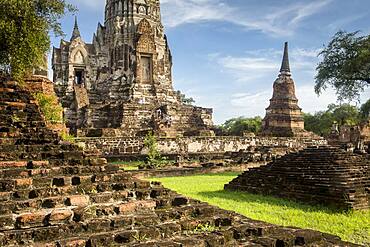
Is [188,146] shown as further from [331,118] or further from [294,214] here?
[331,118]

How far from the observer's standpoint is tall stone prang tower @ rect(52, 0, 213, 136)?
83.1 ft

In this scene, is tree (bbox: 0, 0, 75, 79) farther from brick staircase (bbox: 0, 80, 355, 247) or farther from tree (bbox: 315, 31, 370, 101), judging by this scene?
tree (bbox: 315, 31, 370, 101)

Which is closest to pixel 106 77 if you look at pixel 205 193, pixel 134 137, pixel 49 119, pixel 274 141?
pixel 134 137

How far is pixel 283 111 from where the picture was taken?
34.6m

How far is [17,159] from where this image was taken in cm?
576

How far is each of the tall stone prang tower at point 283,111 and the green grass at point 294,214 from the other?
956 inches

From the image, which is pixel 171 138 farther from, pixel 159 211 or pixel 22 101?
pixel 159 211

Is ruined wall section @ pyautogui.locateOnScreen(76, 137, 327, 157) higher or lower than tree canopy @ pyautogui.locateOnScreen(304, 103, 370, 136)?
lower

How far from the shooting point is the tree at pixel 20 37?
973 cm

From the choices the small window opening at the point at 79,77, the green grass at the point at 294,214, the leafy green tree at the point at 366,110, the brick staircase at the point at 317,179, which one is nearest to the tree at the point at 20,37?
the green grass at the point at 294,214

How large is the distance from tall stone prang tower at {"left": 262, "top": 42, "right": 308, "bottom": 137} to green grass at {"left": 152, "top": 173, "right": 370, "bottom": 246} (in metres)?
24.3

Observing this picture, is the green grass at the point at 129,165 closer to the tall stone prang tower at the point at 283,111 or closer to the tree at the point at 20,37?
the tree at the point at 20,37

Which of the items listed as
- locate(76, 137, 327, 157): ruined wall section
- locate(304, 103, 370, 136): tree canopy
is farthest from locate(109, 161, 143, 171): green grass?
locate(304, 103, 370, 136): tree canopy

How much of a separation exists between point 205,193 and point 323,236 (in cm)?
539
